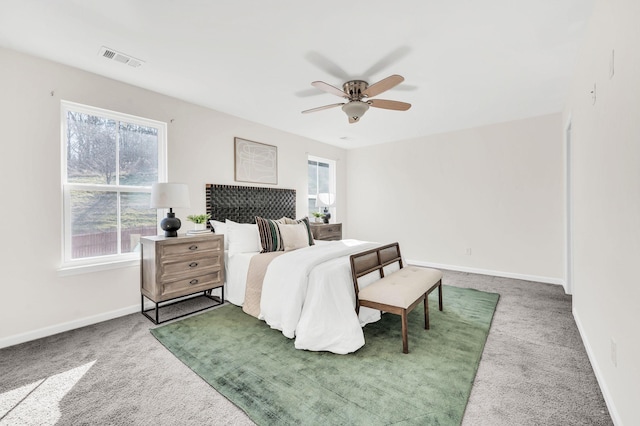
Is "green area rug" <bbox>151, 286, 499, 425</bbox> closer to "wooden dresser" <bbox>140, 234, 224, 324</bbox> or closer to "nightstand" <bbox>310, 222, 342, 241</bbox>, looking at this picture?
"wooden dresser" <bbox>140, 234, 224, 324</bbox>

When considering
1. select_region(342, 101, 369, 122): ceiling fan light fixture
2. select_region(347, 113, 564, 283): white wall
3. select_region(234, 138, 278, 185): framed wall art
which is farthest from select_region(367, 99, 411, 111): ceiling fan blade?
select_region(347, 113, 564, 283): white wall

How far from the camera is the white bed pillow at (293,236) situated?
3.66m

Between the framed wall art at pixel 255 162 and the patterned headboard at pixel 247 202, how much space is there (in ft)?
0.57

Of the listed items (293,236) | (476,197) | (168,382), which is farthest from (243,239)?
(476,197)

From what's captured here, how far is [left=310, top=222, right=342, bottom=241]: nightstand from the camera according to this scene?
16.9 feet

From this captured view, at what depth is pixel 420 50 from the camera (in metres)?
2.55

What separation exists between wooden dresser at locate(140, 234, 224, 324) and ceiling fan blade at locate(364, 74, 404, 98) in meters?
2.29

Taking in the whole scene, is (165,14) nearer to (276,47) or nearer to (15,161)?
(276,47)

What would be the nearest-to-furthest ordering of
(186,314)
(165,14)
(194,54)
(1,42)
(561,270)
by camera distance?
(165,14) < (1,42) < (194,54) < (186,314) < (561,270)

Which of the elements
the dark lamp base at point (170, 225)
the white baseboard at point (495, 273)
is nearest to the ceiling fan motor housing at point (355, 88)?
the dark lamp base at point (170, 225)

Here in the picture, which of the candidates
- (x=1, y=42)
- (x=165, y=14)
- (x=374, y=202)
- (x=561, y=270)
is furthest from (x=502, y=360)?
(x=1, y=42)

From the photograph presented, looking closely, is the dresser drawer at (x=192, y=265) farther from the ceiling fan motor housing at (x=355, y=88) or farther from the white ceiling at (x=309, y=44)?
the ceiling fan motor housing at (x=355, y=88)

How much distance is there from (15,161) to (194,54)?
1867mm

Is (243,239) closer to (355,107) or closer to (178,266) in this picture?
(178,266)
